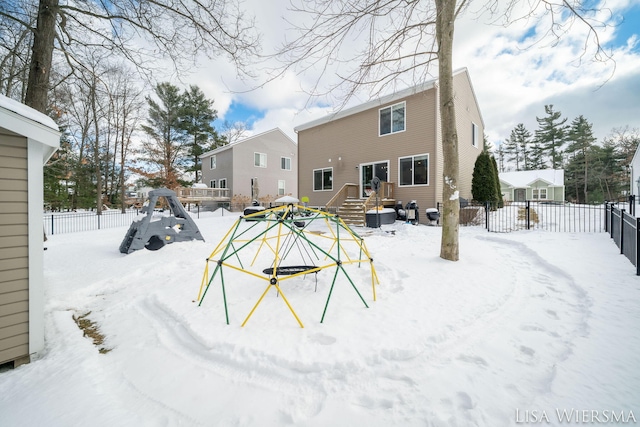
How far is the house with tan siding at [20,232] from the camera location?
242 centimetres

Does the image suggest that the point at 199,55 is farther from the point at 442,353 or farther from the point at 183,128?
the point at 183,128

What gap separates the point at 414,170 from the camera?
1214cm

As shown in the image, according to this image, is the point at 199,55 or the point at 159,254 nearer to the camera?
the point at 159,254

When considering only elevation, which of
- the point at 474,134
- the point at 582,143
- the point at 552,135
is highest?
the point at 552,135

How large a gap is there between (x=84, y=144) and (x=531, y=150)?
2217 inches

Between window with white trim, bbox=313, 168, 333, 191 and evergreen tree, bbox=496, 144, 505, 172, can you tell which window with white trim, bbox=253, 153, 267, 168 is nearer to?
window with white trim, bbox=313, 168, 333, 191

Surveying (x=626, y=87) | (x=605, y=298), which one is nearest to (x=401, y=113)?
(x=605, y=298)

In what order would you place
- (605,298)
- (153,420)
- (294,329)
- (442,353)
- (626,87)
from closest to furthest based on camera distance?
1. (153,420)
2. (442,353)
3. (294,329)
4. (605,298)
5. (626,87)

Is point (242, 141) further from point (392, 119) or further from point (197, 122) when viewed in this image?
point (392, 119)

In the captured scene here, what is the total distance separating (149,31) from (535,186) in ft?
120

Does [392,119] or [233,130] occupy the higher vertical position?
[233,130]

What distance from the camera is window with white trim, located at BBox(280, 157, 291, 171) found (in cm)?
2577

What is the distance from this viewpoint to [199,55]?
22.7ft

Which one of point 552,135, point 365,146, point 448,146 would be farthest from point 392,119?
point 552,135
